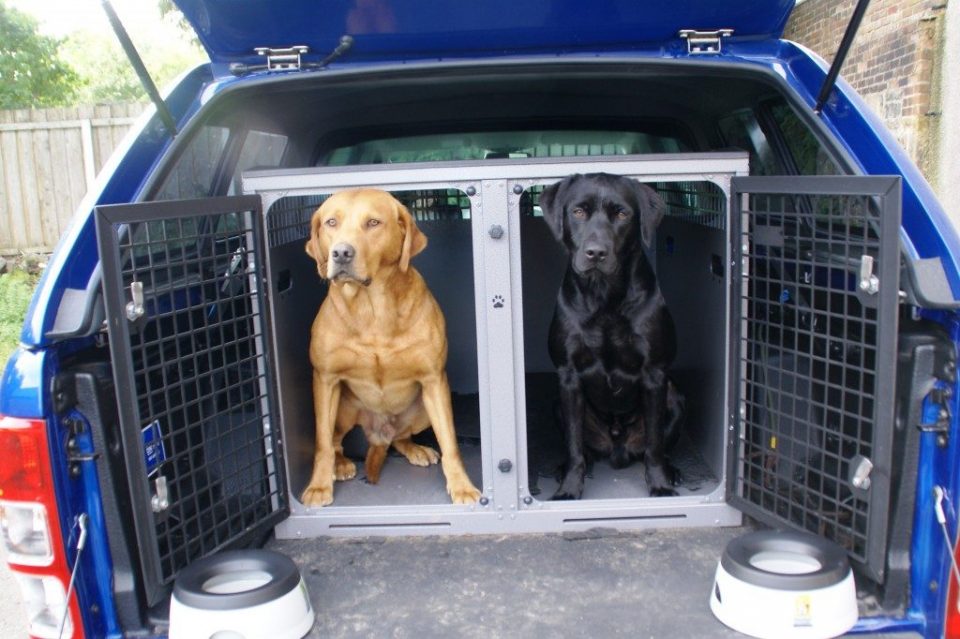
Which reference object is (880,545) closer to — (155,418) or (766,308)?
(766,308)

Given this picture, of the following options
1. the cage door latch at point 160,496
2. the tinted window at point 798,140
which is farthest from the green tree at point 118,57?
the cage door latch at point 160,496

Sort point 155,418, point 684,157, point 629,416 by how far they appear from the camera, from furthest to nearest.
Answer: point 629,416
point 684,157
point 155,418

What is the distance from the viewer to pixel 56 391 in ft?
6.49

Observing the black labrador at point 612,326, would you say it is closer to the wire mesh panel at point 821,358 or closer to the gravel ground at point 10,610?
the wire mesh panel at point 821,358

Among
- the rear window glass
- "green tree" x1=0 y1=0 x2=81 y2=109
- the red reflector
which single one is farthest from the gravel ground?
"green tree" x1=0 y1=0 x2=81 y2=109

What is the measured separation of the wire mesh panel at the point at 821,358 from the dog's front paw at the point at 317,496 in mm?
1401

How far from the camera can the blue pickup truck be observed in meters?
2.01

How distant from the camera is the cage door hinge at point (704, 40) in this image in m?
2.61

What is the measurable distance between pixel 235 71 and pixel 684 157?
142 centimetres

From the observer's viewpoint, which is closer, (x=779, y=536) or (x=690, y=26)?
(x=779, y=536)


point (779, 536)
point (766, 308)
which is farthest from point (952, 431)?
point (766, 308)

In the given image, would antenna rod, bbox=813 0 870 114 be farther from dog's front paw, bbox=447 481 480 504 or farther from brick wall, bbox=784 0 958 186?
brick wall, bbox=784 0 958 186

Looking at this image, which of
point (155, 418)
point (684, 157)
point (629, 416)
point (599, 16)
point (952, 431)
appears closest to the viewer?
point (952, 431)

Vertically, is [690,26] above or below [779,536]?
above
